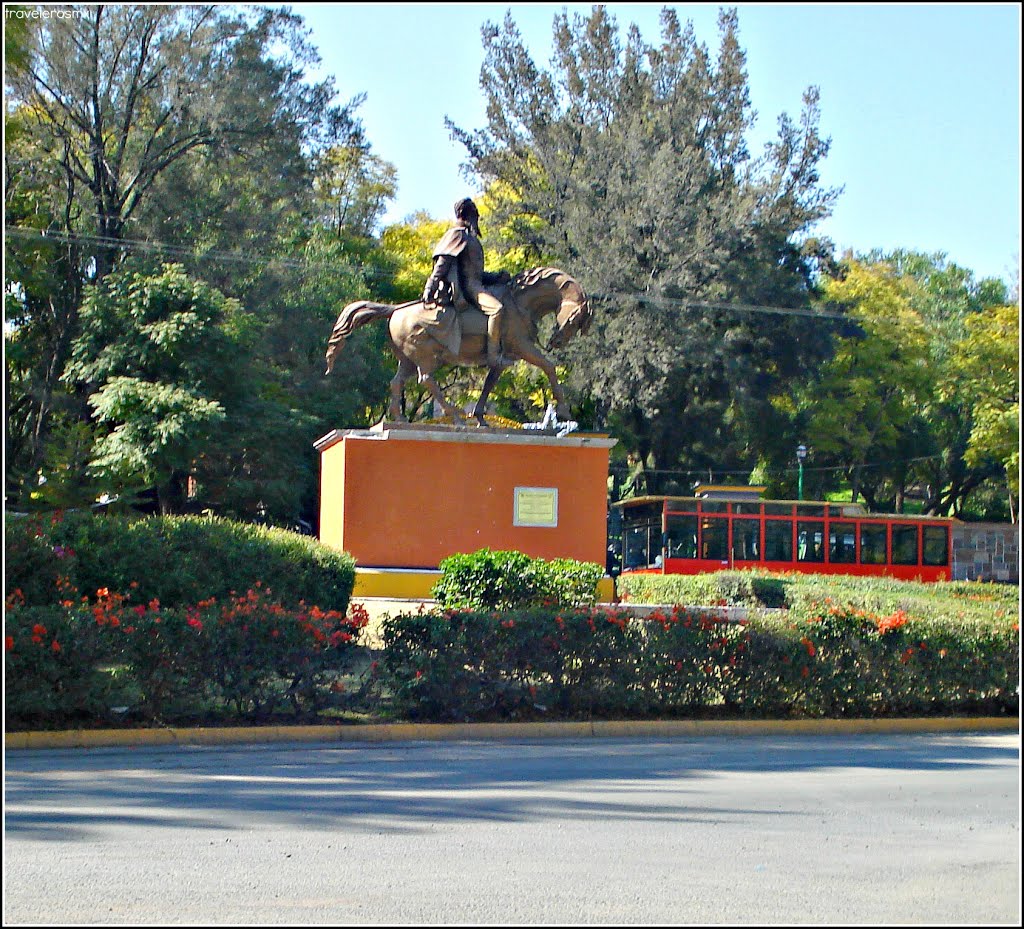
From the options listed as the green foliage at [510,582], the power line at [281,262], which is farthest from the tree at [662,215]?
the green foliage at [510,582]

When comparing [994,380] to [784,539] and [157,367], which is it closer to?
[784,539]

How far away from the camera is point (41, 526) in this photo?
14.9m

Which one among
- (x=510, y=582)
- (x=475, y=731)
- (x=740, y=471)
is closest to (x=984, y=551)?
(x=740, y=471)

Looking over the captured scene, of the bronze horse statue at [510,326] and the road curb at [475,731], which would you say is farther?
the bronze horse statue at [510,326]

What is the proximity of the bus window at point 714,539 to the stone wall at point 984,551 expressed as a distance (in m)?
17.0

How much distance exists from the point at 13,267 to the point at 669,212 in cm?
2225

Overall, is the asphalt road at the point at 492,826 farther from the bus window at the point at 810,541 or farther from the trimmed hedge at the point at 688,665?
the bus window at the point at 810,541

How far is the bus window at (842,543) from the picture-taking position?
131ft

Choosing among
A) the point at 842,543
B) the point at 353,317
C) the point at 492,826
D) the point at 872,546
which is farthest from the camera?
the point at 872,546

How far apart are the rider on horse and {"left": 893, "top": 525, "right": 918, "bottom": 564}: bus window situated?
2420cm

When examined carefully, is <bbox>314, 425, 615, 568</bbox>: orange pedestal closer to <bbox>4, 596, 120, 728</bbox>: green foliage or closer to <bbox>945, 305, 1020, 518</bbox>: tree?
<bbox>4, 596, 120, 728</bbox>: green foliage

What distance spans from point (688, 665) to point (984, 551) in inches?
1707

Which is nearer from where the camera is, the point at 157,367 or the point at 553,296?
the point at 553,296

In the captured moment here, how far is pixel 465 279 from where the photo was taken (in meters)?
20.3
